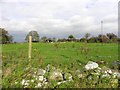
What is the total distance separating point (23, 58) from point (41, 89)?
120 centimetres

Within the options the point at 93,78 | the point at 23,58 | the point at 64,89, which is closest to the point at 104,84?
the point at 93,78

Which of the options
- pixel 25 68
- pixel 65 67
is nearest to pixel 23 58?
pixel 25 68

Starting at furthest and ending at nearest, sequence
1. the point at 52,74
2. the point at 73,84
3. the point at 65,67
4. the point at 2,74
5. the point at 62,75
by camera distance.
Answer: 1. the point at 65,67
2. the point at 62,75
3. the point at 52,74
4. the point at 73,84
5. the point at 2,74

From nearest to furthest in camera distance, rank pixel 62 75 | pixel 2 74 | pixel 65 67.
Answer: pixel 2 74 < pixel 62 75 < pixel 65 67

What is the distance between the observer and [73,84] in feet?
22.0

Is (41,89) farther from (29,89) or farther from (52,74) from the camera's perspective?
(52,74)

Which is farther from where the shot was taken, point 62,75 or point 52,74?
point 62,75

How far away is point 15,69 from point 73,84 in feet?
4.50

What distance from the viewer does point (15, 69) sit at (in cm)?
631

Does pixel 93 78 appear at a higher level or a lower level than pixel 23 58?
lower

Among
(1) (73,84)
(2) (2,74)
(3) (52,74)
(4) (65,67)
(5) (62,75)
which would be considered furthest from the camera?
(4) (65,67)

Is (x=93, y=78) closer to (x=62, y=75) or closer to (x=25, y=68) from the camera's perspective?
(x=62, y=75)

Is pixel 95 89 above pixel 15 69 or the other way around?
the other way around

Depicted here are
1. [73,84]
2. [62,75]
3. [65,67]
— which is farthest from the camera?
[65,67]
